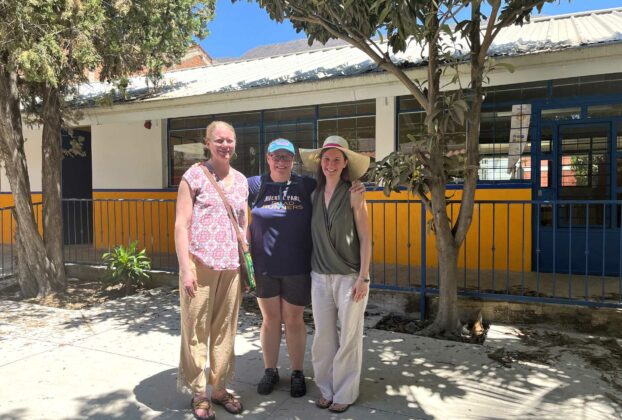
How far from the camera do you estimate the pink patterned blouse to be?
311cm

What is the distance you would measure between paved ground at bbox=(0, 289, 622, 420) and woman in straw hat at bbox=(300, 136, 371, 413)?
24cm

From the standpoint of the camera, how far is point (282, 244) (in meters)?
3.27

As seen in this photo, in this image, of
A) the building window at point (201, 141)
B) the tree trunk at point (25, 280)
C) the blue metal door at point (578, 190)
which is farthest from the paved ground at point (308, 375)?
the building window at point (201, 141)

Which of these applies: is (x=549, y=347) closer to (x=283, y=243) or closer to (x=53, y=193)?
(x=283, y=243)

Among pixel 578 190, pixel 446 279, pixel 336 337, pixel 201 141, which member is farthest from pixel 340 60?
pixel 336 337

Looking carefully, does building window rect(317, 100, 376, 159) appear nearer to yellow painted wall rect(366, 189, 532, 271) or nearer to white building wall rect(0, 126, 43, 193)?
yellow painted wall rect(366, 189, 532, 271)

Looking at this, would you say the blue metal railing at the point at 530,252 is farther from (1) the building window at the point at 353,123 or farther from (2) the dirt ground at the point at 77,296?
(2) the dirt ground at the point at 77,296

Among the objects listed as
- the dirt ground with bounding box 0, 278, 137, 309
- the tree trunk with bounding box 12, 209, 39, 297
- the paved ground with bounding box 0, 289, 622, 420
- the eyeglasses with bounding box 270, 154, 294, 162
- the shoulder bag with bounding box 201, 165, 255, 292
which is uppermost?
the eyeglasses with bounding box 270, 154, 294, 162

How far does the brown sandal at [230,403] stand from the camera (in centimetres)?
324

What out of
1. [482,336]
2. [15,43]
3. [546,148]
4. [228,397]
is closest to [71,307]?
[15,43]

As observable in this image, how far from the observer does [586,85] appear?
21.3 ft

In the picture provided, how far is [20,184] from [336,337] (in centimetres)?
524

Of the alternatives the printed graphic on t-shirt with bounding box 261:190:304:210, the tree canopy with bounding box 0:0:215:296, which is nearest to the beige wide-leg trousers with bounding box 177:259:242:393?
the printed graphic on t-shirt with bounding box 261:190:304:210

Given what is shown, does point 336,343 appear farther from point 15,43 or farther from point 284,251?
point 15,43
